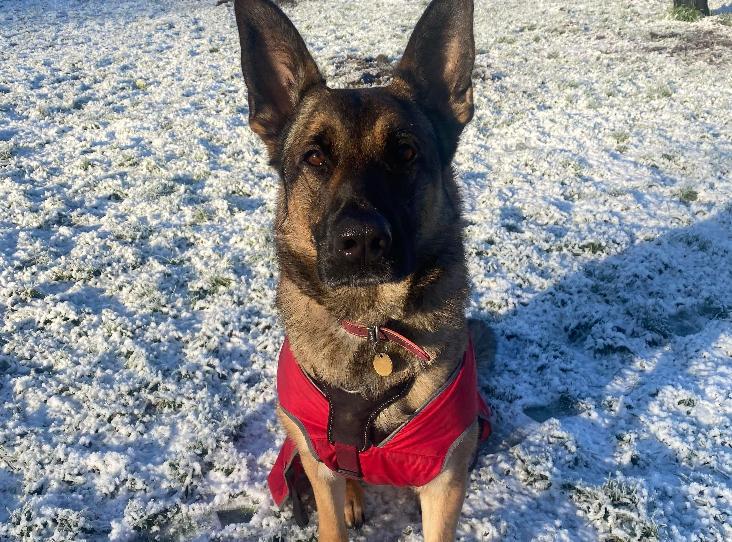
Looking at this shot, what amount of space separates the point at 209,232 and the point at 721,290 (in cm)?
527

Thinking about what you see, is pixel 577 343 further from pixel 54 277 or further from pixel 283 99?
pixel 54 277

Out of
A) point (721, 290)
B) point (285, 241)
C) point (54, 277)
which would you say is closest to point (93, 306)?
point (54, 277)

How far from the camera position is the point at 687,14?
1250cm

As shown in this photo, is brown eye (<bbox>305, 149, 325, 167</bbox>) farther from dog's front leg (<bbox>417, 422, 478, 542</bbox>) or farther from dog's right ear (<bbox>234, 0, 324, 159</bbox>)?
dog's front leg (<bbox>417, 422, 478, 542</bbox>)

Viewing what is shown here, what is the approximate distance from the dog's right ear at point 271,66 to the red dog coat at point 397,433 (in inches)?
57.2

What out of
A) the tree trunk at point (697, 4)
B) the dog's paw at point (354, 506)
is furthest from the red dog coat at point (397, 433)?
the tree trunk at point (697, 4)

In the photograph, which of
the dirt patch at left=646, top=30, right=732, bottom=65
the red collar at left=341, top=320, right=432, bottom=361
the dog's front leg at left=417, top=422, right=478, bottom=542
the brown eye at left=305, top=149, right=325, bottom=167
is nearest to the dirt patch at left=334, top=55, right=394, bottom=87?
the dirt patch at left=646, top=30, right=732, bottom=65

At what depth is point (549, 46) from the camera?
11.8 m

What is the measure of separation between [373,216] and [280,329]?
255 centimetres

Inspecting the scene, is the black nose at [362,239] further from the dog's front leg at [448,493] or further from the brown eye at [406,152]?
the dog's front leg at [448,493]

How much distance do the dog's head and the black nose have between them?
0.02 meters

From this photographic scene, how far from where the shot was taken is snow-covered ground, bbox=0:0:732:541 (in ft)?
10.9

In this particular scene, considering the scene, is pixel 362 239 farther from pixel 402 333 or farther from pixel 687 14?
pixel 687 14

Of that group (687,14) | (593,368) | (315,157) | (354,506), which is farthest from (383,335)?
(687,14)
